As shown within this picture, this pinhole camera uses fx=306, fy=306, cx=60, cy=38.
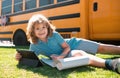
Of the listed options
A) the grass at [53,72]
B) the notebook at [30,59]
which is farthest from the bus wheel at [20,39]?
the grass at [53,72]

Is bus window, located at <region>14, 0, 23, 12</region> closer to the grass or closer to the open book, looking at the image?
the grass

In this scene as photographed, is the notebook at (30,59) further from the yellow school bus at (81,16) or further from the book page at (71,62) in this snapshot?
the yellow school bus at (81,16)

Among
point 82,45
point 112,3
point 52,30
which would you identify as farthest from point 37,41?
point 112,3

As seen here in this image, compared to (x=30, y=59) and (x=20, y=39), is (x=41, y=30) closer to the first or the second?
(x=30, y=59)

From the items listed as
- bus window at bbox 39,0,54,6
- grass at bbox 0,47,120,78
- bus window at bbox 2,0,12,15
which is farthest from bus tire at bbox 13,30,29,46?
grass at bbox 0,47,120,78

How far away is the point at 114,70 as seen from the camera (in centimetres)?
270

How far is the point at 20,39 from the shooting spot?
766cm

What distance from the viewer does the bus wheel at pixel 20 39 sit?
7434 millimetres

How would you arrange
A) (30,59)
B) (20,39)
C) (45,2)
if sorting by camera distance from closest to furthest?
(30,59) → (45,2) → (20,39)

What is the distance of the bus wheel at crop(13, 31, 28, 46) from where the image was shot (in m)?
7.43

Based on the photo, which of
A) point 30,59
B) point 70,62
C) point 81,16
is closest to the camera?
point 70,62

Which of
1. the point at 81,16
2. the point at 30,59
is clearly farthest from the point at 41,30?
the point at 81,16

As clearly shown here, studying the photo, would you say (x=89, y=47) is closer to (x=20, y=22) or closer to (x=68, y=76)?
(x=68, y=76)

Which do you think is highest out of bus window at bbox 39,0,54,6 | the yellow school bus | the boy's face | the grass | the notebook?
bus window at bbox 39,0,54,6
